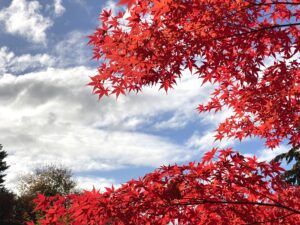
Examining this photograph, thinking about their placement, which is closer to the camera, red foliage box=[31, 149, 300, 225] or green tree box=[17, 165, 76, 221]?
red foliage box=[31, 149, 300, 225]

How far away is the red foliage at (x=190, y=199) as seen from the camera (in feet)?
13.7

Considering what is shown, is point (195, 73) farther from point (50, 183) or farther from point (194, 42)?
point (50, 183)

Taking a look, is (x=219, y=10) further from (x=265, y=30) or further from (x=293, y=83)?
(x=293, y=83)

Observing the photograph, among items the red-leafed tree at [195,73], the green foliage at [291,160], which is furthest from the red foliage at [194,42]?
the green foliage at [291,160]

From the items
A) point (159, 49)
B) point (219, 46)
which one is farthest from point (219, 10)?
point (159, 49)

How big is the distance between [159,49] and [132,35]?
42cm

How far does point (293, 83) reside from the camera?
644 centimetres

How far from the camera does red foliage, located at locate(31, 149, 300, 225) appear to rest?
4172mm

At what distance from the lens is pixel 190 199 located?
4.57m

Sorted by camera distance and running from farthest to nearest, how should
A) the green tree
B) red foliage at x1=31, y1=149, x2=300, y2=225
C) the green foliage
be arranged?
the green tree < the green foliage < red foliage at x1=31, y1=149, x2=300, y2=225

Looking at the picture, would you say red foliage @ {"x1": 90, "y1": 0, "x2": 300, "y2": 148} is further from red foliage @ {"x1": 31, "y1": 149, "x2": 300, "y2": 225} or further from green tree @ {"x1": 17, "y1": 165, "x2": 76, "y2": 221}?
green tree @ {"x1": 17, "y1": 165, "x2": 76, "y2": 221}

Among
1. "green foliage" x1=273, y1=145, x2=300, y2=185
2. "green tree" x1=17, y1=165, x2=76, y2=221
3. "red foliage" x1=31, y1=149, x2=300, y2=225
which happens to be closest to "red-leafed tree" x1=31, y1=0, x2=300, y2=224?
"red foliage" x1=31, y1=149, x2=300, y2=225

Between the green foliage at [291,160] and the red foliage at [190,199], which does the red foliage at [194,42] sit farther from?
the green foliage at [291,160]

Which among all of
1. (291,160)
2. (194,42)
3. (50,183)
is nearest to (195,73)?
(194,42)
